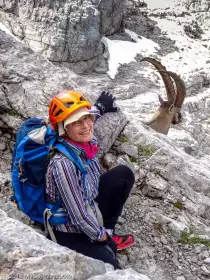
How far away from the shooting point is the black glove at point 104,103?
15.0 ft

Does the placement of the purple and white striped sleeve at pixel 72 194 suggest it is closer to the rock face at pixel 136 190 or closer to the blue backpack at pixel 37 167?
the blue backpack at pixel 37 167

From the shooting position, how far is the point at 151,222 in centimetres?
430

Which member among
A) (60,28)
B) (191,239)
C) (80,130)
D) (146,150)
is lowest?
(60,28)

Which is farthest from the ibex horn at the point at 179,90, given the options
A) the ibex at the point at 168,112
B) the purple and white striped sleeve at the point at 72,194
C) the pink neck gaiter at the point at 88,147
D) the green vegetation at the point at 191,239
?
the purple and white striped sleeve at the point at 72,194

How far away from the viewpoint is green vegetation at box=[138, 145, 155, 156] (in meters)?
5.14

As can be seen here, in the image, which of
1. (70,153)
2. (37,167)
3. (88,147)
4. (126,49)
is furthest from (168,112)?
(126,49)

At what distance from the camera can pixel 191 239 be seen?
4156 mm

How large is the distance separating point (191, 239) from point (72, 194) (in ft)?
→ 6.05

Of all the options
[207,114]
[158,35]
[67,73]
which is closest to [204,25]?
[158,35]

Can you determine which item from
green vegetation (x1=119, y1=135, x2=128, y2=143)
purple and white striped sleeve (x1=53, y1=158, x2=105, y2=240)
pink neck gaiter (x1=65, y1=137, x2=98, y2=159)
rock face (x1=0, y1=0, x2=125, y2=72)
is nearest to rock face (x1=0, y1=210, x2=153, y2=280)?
purple and white striped sleeve (x1=53, y1=158, x2=105, y2=240)

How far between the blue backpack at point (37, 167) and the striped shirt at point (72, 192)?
5cm

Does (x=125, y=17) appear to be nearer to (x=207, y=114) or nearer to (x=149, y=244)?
(x=207, y=114)

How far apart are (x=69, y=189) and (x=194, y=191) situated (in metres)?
2.44

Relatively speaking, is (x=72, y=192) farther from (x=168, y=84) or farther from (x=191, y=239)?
(x=168, y=84)
